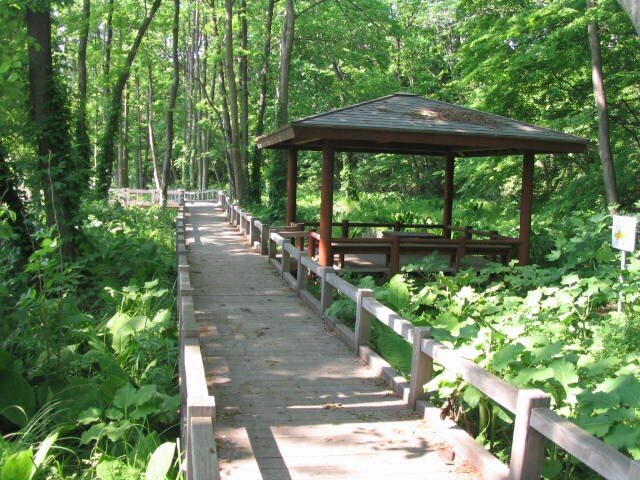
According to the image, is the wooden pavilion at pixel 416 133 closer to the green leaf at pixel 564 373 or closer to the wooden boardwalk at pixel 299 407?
the wooden boardwalk at pixel 299 407

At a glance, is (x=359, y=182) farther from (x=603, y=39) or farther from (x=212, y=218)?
(x=603, y=39)

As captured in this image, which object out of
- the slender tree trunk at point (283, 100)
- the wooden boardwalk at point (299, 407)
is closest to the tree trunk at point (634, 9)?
the wooden boardwalk at point (299, 407)

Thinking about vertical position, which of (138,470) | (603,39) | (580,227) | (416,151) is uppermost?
(603,39)

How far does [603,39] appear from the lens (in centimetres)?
1611

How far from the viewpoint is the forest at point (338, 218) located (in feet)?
15.2

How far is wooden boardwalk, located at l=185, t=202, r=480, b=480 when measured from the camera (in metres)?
4.09

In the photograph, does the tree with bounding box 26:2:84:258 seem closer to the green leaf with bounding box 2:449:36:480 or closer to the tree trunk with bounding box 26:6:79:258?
the tree trunk with bounding box 26:6:79:258

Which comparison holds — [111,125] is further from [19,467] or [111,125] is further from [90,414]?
[19,467]

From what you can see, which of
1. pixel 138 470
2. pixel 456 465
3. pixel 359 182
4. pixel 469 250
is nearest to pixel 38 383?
pixel 138 470

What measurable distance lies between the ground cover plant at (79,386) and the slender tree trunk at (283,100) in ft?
46.4

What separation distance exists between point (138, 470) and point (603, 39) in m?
16.5

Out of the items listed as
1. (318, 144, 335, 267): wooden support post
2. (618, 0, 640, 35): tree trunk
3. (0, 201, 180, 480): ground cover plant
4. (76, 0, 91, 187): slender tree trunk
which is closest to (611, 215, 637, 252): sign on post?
(618, 0, 640, 35): tree trunk

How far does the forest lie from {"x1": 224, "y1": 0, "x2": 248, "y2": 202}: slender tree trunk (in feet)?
0.40

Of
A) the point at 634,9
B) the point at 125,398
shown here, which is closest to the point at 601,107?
the point at 634,9
